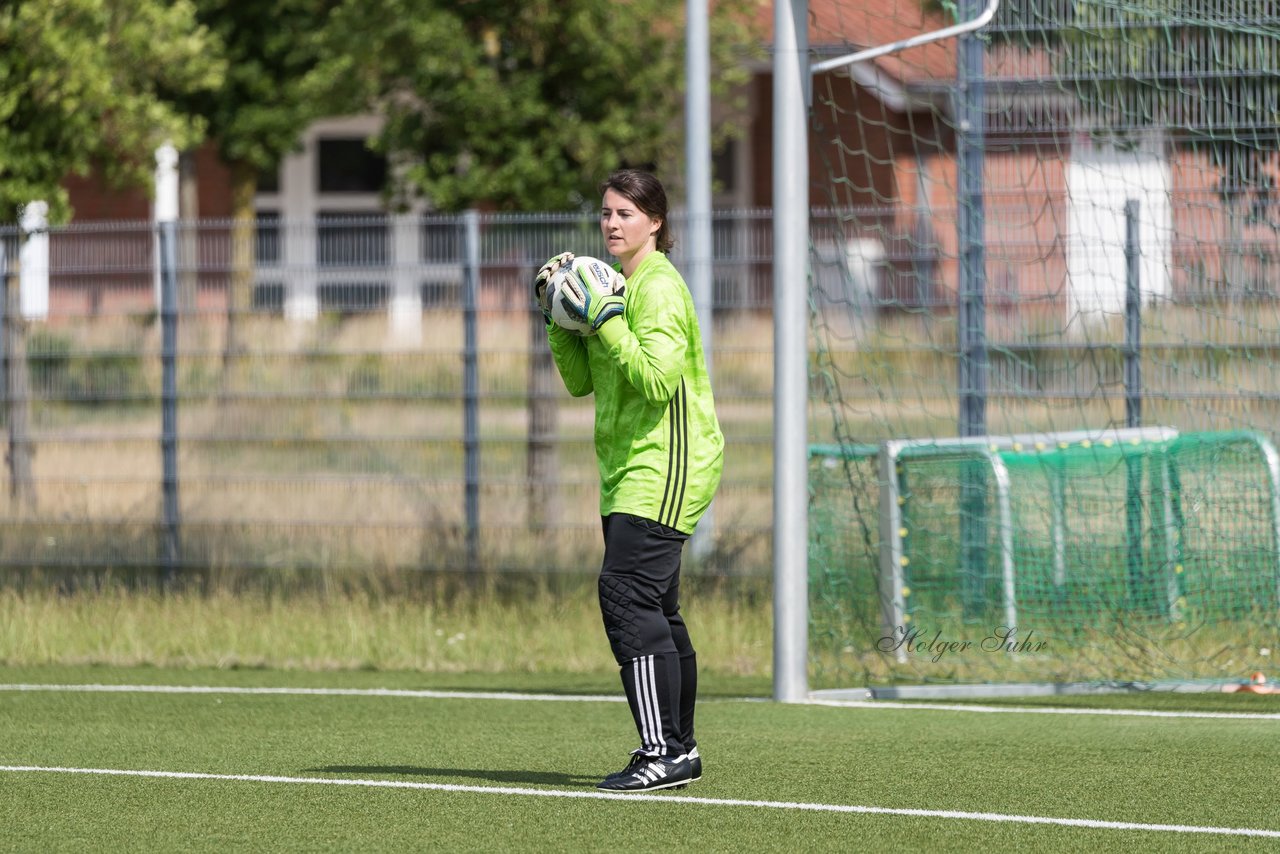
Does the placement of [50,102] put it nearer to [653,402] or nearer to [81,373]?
[81,373]

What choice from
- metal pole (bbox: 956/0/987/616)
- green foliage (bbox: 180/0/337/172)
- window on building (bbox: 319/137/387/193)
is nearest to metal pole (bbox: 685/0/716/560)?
metal pole (bbox: 956/0/987/616)

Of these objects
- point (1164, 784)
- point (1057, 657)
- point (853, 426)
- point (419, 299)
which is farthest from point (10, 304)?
point (1164, 784)

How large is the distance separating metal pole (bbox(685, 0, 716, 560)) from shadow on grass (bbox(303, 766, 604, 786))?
4763 millimetres

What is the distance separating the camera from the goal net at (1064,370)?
8.77 meters

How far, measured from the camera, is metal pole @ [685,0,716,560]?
10945 mm

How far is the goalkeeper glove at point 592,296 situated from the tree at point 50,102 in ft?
23.3

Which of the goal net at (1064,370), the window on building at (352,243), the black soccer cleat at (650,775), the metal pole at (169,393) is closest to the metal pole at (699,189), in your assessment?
the goal net at (1064,370)

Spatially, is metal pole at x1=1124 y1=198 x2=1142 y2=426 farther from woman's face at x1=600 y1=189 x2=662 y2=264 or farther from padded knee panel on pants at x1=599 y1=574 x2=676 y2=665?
padded knee panel on pants at x1=599 y1=574 x2=676 y2=665

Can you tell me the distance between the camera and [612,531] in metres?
5.73

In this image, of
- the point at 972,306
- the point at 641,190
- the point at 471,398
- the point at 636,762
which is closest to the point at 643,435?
the point at 641,190

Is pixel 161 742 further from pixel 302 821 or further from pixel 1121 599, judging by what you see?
pixel 1121 599

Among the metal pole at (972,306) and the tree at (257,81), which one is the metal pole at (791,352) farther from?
the tree at (257,81)

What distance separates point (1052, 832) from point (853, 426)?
468cm

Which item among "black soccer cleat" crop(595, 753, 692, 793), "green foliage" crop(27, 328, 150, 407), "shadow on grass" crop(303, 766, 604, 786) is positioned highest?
"green foliage" crop(27, 328, 150, 407)
